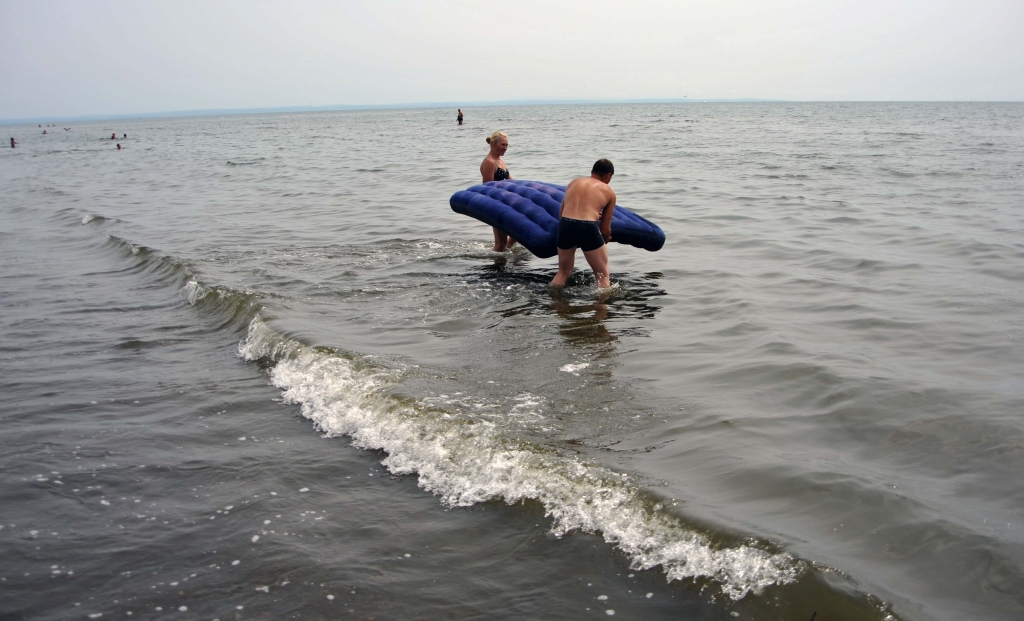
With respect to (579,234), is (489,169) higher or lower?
higher

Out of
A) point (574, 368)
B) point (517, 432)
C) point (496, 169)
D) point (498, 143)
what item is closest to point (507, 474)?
point (517, 432)

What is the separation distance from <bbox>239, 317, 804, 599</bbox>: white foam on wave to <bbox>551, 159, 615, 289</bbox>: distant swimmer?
3.37 meters

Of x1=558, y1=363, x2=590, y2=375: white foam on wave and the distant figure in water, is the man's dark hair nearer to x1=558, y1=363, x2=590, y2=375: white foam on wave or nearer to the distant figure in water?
the distant figure in water

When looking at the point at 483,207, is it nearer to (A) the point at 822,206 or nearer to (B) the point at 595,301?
(B) the point at 595,301

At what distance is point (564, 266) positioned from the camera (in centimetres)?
933

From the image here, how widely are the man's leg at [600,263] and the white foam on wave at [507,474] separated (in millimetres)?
3554

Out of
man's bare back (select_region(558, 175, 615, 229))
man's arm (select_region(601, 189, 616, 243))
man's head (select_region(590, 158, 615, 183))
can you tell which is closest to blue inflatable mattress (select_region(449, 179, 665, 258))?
man's arm (select_region(601, 189, 616, 243))

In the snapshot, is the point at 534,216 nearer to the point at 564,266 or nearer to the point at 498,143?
the point at 564,266

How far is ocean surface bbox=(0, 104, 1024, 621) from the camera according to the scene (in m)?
3.63

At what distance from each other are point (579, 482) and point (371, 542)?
49.6 inches

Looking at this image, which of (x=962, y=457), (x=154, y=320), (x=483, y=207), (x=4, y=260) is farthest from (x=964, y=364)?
(x=4, y=260)

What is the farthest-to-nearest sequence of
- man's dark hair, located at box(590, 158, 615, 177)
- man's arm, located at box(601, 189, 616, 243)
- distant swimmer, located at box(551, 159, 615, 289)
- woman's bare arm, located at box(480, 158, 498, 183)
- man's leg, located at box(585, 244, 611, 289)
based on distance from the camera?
1. woman's bare arm, located at box(480, 158, 498, 183)
2. man's leg, located at box(585, 244, 611, 289)
3. man's arm, located at box(601, 189, 616, 243)
4. distant swimmer, located at box(551, 159, 615, 289)
5. man's dark hair, located at box(590, 158, 615, 177)

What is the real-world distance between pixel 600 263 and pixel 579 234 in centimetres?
52

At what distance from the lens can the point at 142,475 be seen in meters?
4.80
